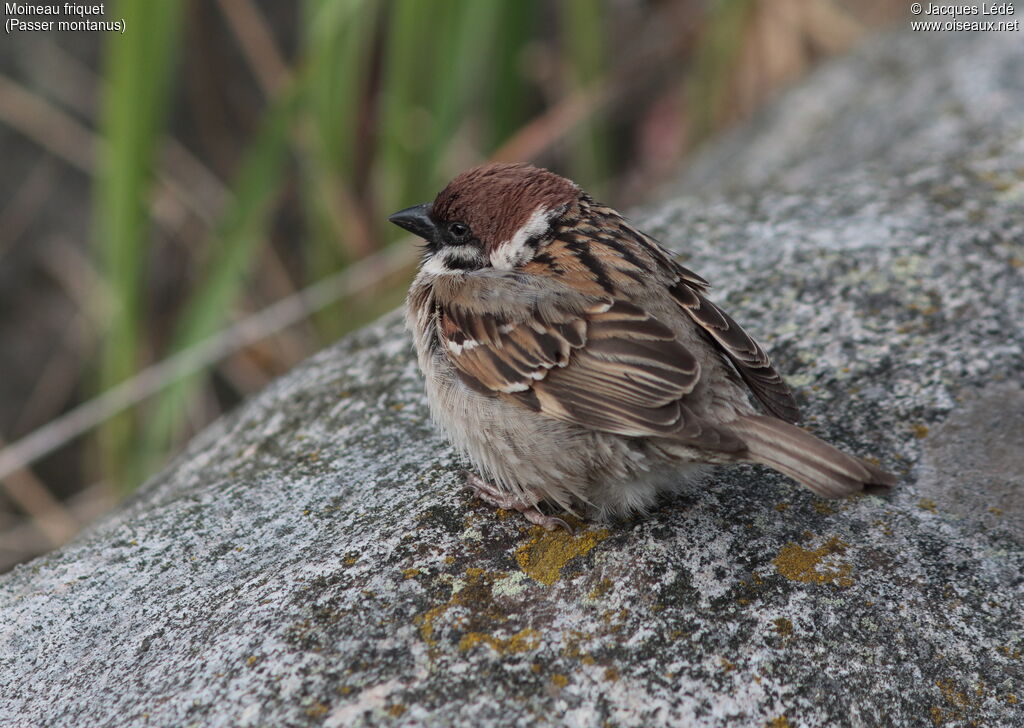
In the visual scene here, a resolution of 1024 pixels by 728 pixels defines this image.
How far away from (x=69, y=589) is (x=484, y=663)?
3.48 ft

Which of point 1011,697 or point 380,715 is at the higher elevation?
point 380,715

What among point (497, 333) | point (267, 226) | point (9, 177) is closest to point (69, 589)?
point (497, 333)

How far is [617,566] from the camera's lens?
2248mm

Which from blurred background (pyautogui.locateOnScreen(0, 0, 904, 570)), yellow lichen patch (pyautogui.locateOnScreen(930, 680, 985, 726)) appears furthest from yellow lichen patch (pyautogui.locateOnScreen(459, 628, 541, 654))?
blurred background (pyautogui.locateOnScreen(0, 0, 904, 570))

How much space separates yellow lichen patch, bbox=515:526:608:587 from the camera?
2.24 metres

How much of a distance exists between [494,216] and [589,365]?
0.66m

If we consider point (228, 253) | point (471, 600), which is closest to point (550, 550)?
point (471, 600)

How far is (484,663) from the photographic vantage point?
1978mm

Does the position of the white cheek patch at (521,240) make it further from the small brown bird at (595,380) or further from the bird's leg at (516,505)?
the bird's leg at (516,505)

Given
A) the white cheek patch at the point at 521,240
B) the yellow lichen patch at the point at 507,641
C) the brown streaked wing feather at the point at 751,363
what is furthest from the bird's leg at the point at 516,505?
the white cheek patch at the point at 521,240

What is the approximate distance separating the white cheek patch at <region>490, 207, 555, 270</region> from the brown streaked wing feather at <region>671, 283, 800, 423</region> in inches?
21.4

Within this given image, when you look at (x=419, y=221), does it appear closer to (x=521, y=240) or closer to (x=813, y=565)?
(x=521, y=240)

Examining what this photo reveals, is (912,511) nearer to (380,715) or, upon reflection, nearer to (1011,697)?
(1011,697)

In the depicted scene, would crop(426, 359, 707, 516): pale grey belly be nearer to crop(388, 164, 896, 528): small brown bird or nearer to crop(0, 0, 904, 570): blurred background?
crop(388, 164, 896, 528): small brown bird
